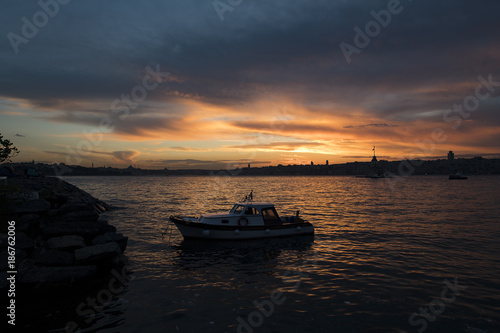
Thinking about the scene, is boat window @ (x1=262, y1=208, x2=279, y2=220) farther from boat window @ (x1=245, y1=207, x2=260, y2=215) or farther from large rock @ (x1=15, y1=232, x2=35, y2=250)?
large rock @ (x1=15, y1=232, x2=35, y2=250)

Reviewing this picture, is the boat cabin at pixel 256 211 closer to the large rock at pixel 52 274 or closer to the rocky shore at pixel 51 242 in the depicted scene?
the rocky shore at pixel 51 242

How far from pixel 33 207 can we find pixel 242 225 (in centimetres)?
1436

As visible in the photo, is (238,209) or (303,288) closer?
(303,288)

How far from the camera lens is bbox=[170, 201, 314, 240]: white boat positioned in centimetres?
2256

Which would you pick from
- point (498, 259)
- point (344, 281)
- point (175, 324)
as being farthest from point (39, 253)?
point (498, 259)

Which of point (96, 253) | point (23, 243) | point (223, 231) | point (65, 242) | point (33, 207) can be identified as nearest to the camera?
point (23, 243)

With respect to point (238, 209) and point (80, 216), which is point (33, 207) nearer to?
point (80, 216)

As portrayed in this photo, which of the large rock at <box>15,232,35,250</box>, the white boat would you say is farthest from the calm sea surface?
the large rock at <box>15,232,35,250</box>

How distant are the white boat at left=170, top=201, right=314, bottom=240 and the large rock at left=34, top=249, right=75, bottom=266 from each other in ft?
30.6

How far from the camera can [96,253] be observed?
14.6 meters

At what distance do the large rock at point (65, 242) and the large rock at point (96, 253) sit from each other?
55cm

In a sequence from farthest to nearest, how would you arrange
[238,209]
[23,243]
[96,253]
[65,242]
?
[238,209] → [65,242] → [96,253] → [23,243]

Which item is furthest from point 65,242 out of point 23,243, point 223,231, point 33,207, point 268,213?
point 268,213

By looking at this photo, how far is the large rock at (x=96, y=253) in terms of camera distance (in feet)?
46.6
